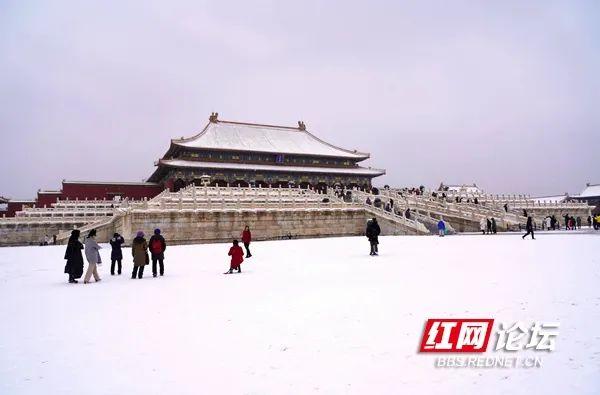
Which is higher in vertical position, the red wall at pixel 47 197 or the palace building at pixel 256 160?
the palace building at pixel 256 160

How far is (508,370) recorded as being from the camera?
11.6 feet

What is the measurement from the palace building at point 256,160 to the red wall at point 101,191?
2.73m

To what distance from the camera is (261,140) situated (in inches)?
1797

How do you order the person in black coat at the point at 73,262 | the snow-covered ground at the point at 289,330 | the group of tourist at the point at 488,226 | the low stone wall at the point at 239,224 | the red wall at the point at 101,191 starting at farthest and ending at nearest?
the red wall at the point at 101,191
the group of tourist at the point at 488,226
the low stone wall at the point at 239,224
the person in black coat at the point at 73,262
the snow-covered ground at the point at 289,330

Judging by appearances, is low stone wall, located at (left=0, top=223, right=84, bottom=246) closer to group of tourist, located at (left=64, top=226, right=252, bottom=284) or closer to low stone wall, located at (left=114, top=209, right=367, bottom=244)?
low stone wall, located at (left=114, top=209, right=367, bottom=244)

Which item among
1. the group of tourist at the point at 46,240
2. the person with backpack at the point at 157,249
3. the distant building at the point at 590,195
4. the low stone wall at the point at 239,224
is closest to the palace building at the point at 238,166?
the group of tourist at the point at 46,240

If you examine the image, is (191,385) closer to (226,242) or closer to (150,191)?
(226,242)

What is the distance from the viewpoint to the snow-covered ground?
11.3 ft

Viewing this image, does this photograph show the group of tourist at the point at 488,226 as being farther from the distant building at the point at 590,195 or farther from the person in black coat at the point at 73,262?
the distant building at the point at 590,195

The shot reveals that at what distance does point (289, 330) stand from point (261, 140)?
4178 cm

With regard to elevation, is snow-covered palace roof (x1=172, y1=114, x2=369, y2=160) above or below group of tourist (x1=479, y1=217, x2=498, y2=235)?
above

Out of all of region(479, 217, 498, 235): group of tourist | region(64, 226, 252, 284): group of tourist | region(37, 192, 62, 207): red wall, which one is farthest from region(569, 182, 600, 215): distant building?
region(37, 192, 62, 207): red wall

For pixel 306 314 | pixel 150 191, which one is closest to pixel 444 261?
pixel 306 314

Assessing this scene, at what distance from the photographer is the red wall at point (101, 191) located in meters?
35.1
